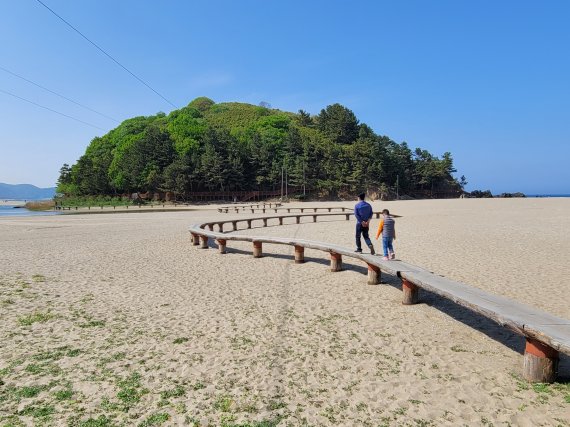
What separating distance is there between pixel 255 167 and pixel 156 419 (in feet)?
226

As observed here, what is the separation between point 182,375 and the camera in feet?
14.4

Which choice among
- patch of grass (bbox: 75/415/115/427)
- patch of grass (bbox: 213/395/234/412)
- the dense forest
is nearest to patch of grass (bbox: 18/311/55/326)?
patch of grass (bbox: 75/415/115/427)

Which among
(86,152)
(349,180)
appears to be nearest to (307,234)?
(349,180)

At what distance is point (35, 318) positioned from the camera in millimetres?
6414

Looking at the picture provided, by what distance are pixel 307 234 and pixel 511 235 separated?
9211 mm

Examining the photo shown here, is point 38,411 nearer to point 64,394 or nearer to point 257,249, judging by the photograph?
point 64,394

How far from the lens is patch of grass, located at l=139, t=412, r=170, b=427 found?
11.2 ft

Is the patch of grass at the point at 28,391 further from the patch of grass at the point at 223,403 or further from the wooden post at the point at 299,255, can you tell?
the wooden post at the point at 299,255

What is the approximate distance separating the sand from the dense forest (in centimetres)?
5604

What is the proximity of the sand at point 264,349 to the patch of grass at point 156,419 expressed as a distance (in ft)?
0.06

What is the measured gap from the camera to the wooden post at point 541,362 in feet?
13.3

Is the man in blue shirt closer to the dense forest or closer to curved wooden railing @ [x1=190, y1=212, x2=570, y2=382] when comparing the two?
curved wooden railing @ [x1=190, y1=212, x2=570, y2=382]

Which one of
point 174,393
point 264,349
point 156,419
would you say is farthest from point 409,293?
point 156,419

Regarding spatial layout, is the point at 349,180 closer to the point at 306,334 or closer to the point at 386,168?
the point at 386,168
